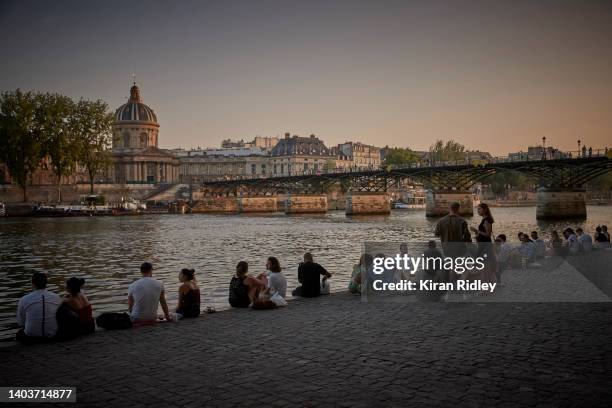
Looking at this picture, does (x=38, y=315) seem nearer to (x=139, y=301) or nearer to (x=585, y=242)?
(x=139, y=301)

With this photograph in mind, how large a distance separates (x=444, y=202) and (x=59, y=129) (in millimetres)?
59686

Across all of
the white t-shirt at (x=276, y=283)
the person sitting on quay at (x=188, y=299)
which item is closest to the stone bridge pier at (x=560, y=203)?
the white t-shirt at (x=276, y=283)

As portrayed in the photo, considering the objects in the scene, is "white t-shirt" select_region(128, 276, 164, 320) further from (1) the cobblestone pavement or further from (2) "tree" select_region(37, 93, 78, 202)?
(2) "tree" select_region(37, 93, 78, 202)

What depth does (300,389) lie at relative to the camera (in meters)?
7.81

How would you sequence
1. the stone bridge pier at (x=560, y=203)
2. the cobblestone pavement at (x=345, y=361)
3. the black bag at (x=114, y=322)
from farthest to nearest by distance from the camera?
1. the stone bridge pier at (x=560, y=203)
2. the black bag at (x=114, y=322)
3. the cobblestone pavement at (x=345, y=361)

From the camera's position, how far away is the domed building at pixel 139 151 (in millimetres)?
168500

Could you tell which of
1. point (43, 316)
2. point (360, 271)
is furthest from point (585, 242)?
point (43, 316)

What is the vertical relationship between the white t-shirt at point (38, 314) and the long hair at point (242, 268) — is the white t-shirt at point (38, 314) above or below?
below

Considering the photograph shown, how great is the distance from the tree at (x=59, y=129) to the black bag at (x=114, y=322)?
85684 millimetres

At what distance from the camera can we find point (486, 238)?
1428 cm

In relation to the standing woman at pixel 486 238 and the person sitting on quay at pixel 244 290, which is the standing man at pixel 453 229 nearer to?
the standing woman at pixel 486 238

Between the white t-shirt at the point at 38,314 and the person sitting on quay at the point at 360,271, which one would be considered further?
the person sitting on quay at the point at 360,271

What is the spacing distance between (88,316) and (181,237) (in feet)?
131

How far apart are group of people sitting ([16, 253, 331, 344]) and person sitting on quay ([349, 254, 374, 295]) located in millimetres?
781
